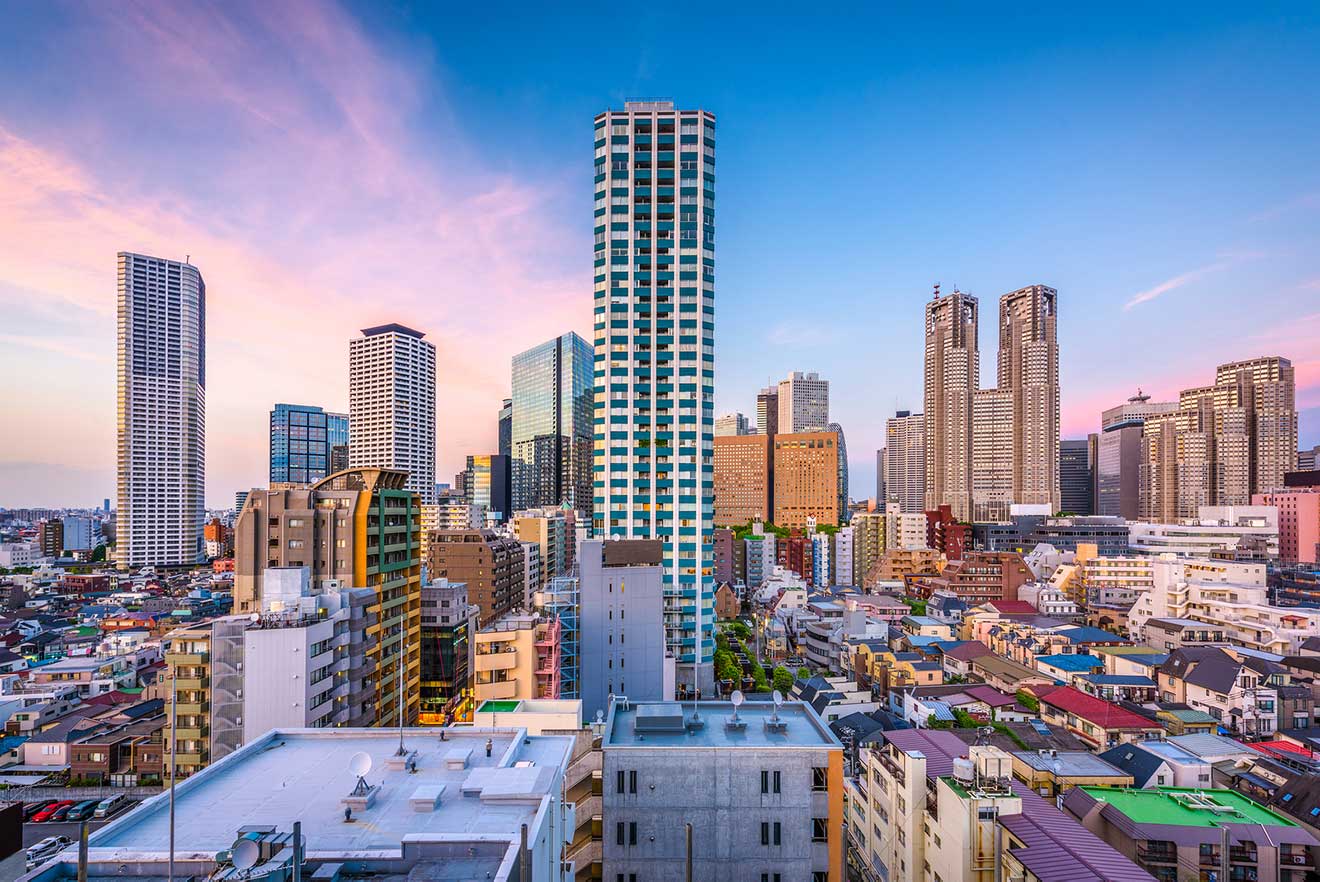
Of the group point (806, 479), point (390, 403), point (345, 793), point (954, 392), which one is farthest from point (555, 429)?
point (345, 793)

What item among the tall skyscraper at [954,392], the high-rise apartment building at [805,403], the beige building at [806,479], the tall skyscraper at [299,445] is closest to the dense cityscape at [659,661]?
the tall skyscraper at [954,392]

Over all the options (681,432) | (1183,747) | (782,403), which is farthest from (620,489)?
(782,403)

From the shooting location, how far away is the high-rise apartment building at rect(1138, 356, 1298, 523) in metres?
109

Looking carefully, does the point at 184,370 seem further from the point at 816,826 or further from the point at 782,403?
the point at 782,403

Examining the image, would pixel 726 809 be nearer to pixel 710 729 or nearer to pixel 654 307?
pixel 710 729

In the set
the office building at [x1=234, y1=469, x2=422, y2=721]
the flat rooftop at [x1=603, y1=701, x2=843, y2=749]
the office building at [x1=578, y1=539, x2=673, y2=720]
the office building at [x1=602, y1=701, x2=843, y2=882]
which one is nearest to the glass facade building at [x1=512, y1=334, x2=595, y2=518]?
the office building at [x1=234, y1=469, x2=422, y2=721]

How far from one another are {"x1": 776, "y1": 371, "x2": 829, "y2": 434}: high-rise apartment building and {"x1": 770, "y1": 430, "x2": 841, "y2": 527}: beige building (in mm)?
44790

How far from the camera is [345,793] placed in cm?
1087

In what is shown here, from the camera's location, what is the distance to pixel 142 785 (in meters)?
31.9

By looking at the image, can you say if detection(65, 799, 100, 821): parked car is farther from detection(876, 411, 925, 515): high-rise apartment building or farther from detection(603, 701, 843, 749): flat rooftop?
detection(876, 411, 925, 515): high-rise apartment building

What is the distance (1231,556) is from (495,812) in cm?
9526

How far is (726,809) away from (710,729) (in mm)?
2098

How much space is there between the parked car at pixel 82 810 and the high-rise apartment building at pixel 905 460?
5838 inches

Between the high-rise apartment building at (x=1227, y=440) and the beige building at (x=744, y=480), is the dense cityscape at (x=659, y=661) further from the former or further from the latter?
the beige building at (x=744, y=480)
